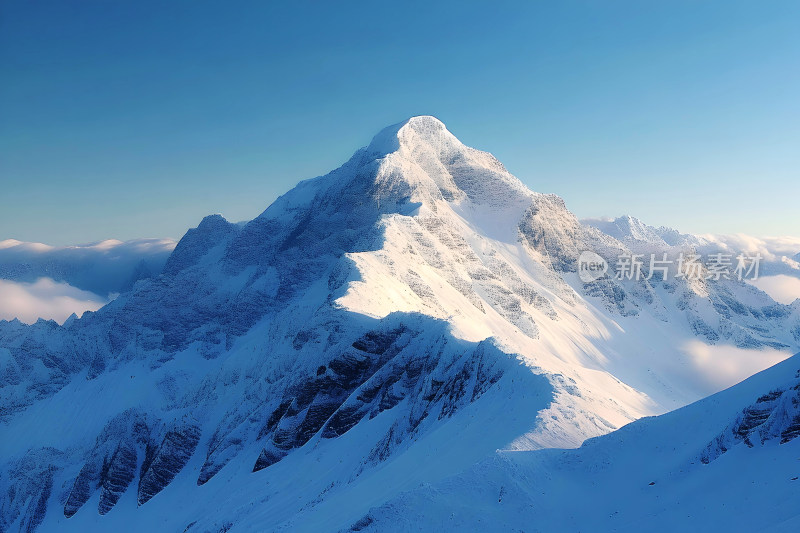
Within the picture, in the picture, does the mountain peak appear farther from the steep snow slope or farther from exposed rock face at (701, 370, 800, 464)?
exposed rock face at (701, 370, 800, 464)

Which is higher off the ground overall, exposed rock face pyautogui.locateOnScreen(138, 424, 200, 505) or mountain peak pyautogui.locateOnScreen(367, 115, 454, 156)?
mountain peak pyautogui.locateOnScreen(367, 115, 454, 156)

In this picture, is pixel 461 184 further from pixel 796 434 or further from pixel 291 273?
pixel 796 434

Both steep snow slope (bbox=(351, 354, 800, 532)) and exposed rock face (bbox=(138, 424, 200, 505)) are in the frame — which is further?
exposed rock face (bbox=(138, 424, 200, 505))

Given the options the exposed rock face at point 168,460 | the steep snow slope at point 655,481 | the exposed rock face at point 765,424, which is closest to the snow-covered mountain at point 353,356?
the exposed rock face at point 168,460

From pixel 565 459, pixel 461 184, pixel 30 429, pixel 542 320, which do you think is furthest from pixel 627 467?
pixel 461 184
